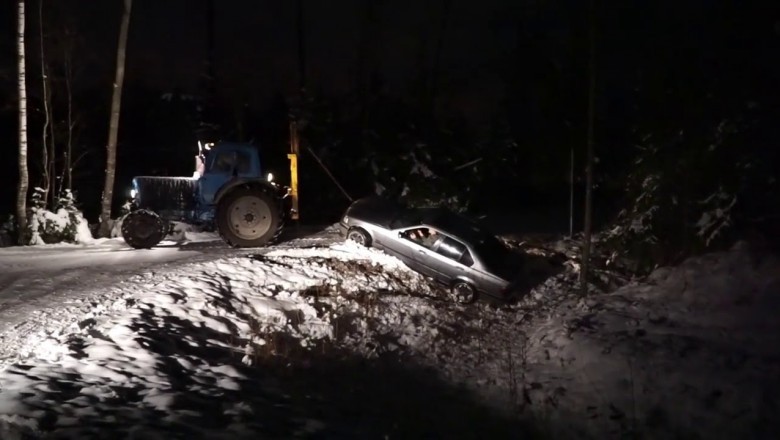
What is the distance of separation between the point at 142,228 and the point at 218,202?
5.67 ft

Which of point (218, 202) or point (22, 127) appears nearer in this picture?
point (218, 202)

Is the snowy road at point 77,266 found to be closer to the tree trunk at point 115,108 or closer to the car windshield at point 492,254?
the tree trunk at point 115,108

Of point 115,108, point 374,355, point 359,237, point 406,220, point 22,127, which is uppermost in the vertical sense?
point 115,108

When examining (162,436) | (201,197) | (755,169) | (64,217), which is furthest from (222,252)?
(755,169)

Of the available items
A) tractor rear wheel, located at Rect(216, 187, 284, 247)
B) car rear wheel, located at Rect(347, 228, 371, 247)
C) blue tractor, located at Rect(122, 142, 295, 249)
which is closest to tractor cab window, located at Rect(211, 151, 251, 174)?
blue tractor, located at Rect(122, 142, 295, 249)

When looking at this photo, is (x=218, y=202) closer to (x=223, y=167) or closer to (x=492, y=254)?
(x=223, y=167)

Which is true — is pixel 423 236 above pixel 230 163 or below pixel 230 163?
below

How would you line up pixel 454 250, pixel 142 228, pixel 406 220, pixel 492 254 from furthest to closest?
pixel 406 220, pixel 492 254, pixel 454 250, pixel 142 228

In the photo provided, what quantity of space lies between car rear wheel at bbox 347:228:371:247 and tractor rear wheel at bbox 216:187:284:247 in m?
1.54

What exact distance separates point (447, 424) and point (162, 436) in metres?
3.37

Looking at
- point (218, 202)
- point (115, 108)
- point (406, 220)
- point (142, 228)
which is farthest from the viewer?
point (115, 108)

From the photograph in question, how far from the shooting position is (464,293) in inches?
653

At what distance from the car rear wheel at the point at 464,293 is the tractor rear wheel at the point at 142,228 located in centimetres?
627

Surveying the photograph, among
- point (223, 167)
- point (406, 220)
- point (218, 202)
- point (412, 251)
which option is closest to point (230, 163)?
point (223, 167)
